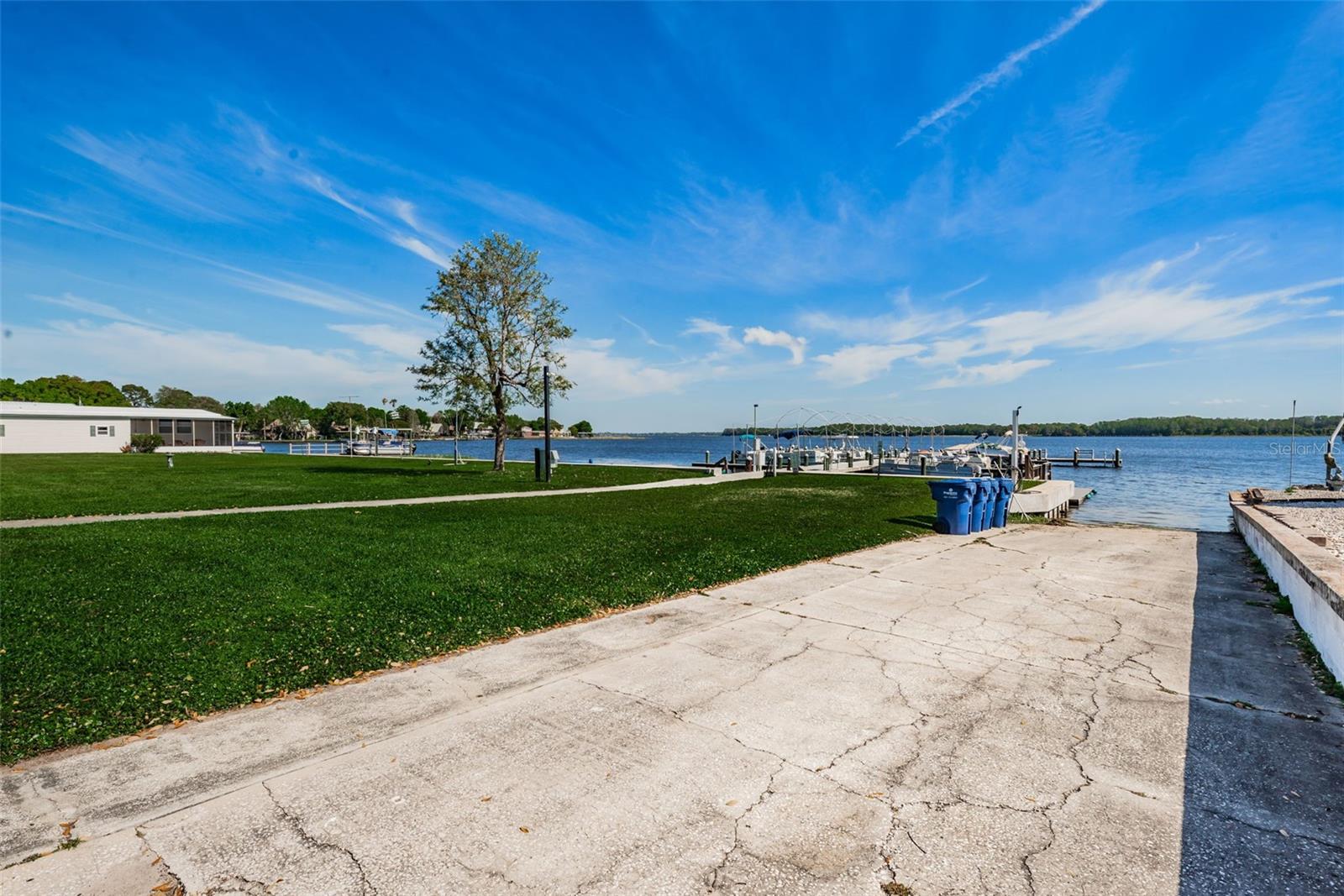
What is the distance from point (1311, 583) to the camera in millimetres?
5871

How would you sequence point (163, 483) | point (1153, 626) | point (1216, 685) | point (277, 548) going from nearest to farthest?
point (1216, 685), point (1153, 626), point (277, 548), point (163, 483)

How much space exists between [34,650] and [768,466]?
33.2 m

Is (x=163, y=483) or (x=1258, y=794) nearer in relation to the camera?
(x=1258, y=794)

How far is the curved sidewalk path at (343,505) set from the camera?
12117 mm

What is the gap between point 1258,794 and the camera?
332cm

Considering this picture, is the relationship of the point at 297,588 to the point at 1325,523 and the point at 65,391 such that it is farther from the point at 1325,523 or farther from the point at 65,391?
the point at 65,391

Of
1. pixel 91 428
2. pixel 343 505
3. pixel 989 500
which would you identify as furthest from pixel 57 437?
pixel 989 500

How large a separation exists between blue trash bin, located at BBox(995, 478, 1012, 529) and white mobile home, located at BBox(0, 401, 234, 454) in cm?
5704

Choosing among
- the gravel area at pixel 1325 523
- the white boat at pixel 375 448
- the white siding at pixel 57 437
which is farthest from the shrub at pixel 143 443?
the gravel area at pixel 1325 523

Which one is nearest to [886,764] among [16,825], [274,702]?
[274,702]

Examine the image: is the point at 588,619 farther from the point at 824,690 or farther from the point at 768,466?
the point at 768,466

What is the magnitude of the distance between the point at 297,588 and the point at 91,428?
2142 inches

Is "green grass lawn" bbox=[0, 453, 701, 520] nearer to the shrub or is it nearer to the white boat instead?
the shrub

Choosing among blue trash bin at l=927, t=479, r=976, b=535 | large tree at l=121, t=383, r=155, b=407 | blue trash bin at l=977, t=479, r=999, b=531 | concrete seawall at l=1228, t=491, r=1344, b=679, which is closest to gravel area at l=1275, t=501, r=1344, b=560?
concrete seawall at l=1228, t=491, r=1344, b=679
